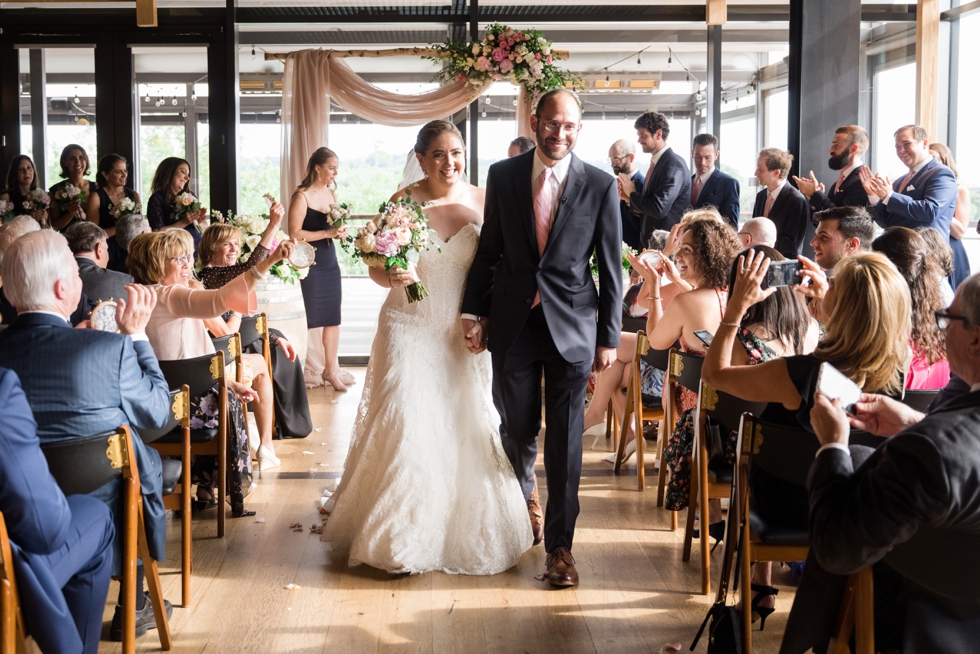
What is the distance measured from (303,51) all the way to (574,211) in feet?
17.9

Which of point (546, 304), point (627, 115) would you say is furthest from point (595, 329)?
point (627, 115)

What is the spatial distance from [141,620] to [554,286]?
69.3 inches

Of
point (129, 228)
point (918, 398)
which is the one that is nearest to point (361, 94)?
point (129, 228)

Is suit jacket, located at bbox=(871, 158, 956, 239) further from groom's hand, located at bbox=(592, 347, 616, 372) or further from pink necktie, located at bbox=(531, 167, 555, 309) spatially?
pink necktie, located at bbox=(531, 167, 555, 309)

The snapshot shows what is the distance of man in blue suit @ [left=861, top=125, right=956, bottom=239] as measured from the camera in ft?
17.0

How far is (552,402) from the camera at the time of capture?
3299 millimetres

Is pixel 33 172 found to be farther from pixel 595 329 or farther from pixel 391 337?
pixel 595 329

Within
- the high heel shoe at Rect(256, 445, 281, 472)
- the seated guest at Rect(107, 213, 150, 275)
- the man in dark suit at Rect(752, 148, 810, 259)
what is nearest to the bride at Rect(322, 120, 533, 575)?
the high heel shoe at Rect(256, 445, 281, 472)

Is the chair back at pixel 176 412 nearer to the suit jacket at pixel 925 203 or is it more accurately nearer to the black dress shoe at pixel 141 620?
the black dress shoe at pixel 141 620

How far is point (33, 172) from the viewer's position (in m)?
7.00

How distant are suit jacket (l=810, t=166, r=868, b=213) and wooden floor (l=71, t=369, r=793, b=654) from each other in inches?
107

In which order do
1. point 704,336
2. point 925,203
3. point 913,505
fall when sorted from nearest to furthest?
point 913,505 < point 704,336 < point 925,203

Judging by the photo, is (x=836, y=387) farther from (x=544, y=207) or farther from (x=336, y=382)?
(x=336, y=382)

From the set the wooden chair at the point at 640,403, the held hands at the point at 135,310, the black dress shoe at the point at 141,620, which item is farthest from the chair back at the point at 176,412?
the wooden chair at the point at 640,403
